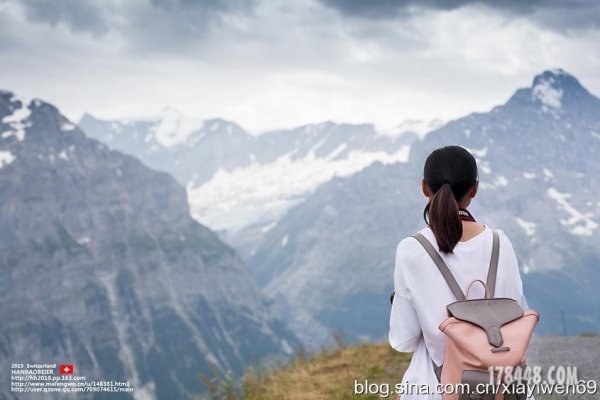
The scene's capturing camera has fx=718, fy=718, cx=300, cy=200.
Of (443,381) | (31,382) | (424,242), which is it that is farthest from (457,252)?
(31,382)

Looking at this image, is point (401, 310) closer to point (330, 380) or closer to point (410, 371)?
point (410, 371)

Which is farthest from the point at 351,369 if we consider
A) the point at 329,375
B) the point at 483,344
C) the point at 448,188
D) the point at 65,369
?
Answer: the point at 483,344

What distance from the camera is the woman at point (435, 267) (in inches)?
214

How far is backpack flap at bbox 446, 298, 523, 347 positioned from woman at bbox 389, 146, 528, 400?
0.17 m

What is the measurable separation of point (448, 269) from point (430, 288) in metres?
0.20

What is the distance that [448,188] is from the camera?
557 centimetres

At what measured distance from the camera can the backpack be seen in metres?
5.05

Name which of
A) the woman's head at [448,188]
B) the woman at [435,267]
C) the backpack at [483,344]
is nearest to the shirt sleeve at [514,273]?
the woman at [435,267]

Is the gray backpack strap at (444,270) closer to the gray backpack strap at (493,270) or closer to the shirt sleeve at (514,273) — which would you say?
the gray backpack strap at (493,270)

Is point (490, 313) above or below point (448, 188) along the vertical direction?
below

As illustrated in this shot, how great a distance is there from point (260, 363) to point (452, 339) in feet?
36.1

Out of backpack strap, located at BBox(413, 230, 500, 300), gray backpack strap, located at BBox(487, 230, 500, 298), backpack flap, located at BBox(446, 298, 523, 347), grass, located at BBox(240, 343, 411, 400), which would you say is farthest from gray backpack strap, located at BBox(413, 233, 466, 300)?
grass, located at BBox(240, 343, 411, 400)

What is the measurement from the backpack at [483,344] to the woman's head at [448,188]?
0.35 m

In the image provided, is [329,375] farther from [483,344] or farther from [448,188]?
[483,344]
